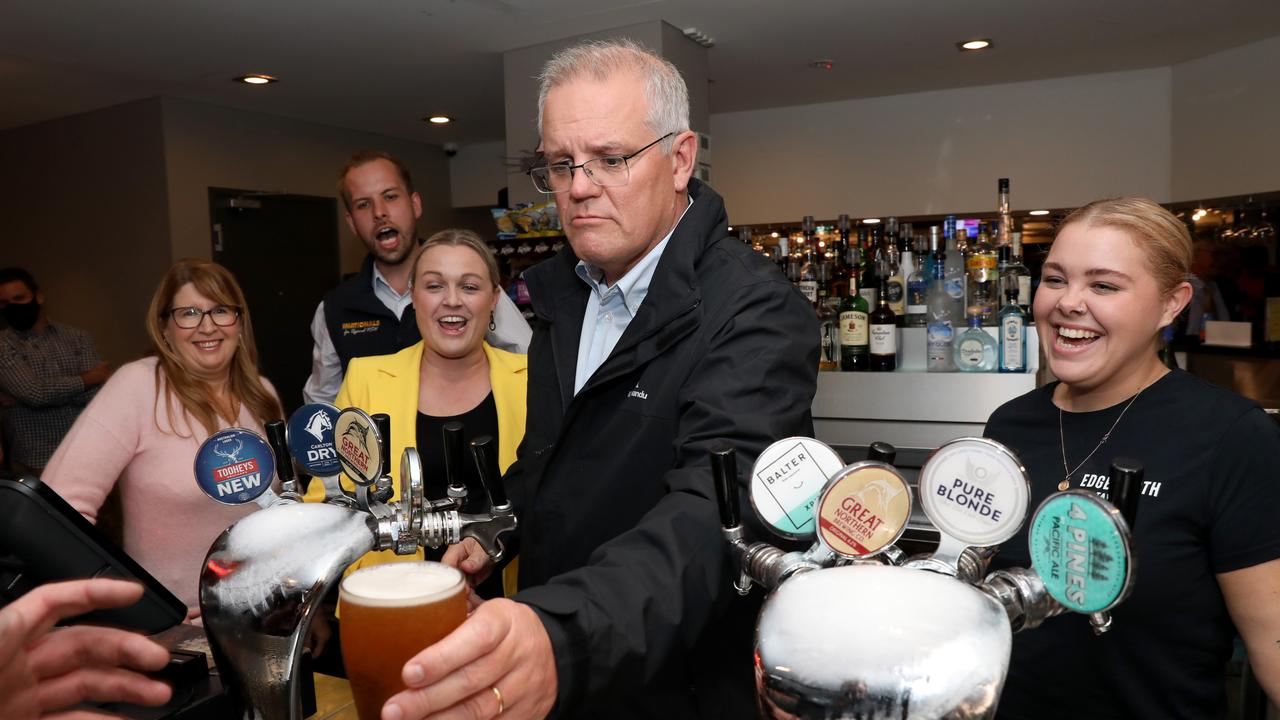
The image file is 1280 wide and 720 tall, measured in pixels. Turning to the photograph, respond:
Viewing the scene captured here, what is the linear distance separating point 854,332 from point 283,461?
2733mm

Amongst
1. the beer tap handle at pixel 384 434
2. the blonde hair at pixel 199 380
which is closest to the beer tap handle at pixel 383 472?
the beer tap handle at pixel 384 434

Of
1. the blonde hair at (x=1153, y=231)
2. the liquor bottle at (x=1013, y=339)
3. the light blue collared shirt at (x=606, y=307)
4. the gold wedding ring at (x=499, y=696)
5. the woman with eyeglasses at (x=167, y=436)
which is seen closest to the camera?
the gold wedding ring at (x=499, y=696)

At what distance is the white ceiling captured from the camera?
4.31 m

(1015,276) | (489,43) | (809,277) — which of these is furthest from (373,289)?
(489,43)

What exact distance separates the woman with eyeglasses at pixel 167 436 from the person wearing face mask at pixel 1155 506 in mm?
1661

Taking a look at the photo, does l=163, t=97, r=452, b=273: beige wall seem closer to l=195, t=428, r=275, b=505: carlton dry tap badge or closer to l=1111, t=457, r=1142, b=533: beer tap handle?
l=195, t=428, r=275, b=505: carlton dry tap badge

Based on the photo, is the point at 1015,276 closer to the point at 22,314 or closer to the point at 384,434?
the point at 384,434

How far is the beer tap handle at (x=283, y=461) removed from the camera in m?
0.99

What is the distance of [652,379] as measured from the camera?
1.15 metres

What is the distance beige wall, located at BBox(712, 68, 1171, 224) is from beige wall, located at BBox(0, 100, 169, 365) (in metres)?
4.16

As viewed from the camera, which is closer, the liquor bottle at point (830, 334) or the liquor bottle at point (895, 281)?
the liquor bottle at point (895, 281)

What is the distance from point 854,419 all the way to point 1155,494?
2159mm

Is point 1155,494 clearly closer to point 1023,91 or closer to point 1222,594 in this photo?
point 1222,594

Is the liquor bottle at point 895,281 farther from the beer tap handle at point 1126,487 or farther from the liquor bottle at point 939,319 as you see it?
the beer tap handle at point 1126,487
